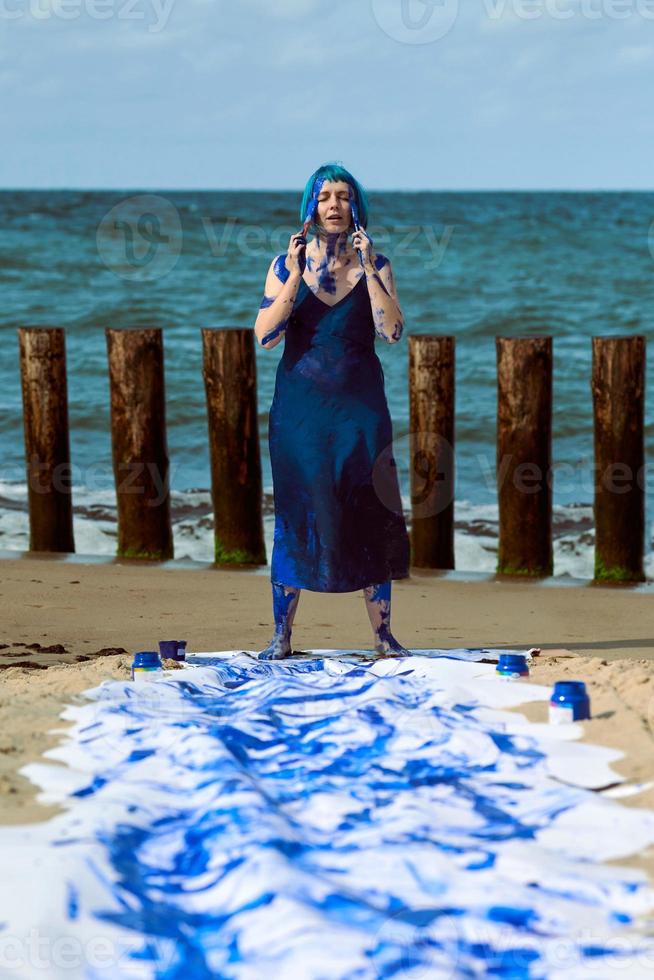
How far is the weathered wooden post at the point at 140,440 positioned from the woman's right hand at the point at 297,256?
2.71 meters

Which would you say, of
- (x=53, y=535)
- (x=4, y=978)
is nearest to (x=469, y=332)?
(x=53, y=535)

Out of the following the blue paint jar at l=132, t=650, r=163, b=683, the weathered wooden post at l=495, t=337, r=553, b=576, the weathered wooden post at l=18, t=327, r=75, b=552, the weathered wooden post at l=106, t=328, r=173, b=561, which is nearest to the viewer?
the blue paint jar at l=132, t=650, r=163, b=683

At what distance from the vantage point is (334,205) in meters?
5.16

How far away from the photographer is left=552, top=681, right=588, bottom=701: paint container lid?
13.8 ft

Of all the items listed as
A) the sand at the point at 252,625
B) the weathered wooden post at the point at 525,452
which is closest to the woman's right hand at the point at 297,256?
the sand at the point at 252,625

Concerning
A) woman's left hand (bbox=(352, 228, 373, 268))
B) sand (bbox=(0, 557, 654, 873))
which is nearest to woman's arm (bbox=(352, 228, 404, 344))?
woman's left hand (bbox=(352, 228, 373, 268))

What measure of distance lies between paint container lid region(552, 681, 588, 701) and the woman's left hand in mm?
1716

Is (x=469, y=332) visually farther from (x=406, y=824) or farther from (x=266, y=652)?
(x=406, y=824)

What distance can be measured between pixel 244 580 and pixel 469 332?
38.5 feet

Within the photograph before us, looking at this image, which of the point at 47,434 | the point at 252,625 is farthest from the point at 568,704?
the point at 47,434

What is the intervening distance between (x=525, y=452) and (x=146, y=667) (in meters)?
3.14

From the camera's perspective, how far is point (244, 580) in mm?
7398

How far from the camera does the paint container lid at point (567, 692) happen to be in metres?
4.20

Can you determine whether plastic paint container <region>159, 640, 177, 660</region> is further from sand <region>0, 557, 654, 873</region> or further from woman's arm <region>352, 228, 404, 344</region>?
woman's arm <region>352, 228, 404, 344</region>
